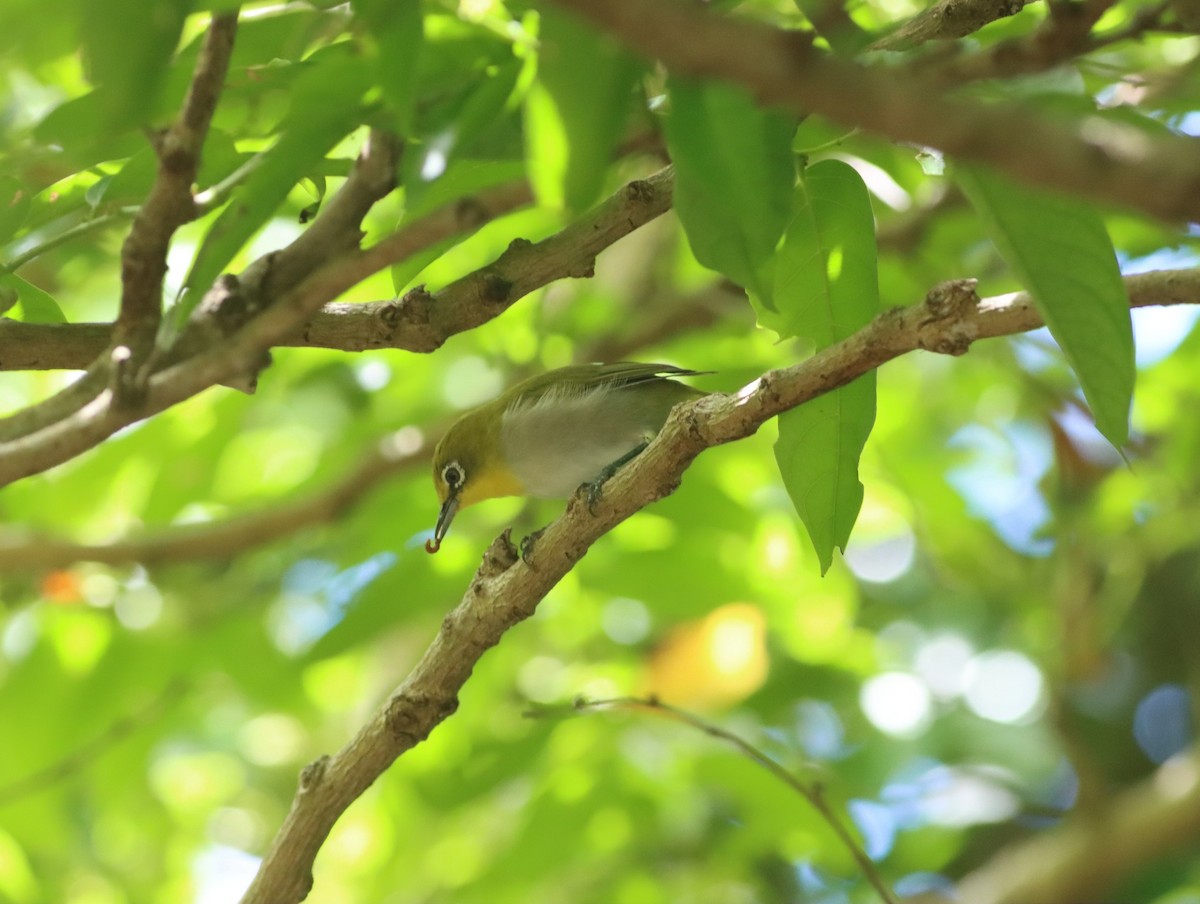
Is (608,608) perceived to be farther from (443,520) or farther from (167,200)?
(167,200)

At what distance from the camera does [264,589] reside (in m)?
5.75

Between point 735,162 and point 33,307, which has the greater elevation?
point 735,162

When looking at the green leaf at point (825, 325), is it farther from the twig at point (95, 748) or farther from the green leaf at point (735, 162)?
the twig at point (95, 748)

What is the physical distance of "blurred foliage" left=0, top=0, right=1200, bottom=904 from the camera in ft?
15.5

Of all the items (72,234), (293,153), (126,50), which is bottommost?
(72,234)

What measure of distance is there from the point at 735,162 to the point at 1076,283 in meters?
0.63

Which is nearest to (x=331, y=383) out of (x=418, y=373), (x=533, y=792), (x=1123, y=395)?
(x=418, y=373)

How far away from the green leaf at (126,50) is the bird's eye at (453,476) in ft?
12.5

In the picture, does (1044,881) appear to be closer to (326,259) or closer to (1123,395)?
(1123,395)

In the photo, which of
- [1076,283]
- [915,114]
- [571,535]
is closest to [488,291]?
[571,535]

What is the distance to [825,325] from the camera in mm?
2578

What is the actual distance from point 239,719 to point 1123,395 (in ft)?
23.5

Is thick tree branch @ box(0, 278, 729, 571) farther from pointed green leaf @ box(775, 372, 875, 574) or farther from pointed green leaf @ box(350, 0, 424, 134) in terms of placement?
pointed green leaf @ box(350, 0, 424, 134)

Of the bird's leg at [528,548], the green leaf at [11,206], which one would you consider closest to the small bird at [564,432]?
the bird's leg at [528,548]
